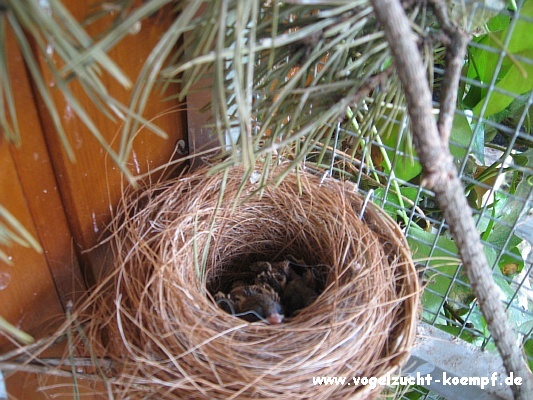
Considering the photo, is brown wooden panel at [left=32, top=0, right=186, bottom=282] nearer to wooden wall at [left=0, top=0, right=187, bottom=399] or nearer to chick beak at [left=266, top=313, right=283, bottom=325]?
wooden wall at [left=0, top=0, right=187, bottom=399]

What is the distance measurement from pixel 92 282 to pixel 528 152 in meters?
0.79

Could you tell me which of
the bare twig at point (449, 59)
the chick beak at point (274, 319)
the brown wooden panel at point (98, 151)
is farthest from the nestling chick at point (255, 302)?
the bare twig at point (449, 59)

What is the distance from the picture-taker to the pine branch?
0.41 meters

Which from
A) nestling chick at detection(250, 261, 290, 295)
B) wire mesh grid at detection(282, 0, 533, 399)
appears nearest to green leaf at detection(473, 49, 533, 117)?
wire mesh grid at detection(282, 0, 533, 399)

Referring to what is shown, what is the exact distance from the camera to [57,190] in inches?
25.3

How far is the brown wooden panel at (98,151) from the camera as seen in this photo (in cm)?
60

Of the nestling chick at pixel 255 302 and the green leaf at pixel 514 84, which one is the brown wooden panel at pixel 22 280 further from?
the green leaf at pixel 514 84

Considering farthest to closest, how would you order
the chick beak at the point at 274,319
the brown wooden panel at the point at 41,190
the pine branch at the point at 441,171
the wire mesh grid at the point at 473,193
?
the wire mesh grid at the point at 473,193
the chick beak at the point at 274,319
the brown wooden panel at the point at 41,190
the pine branch at the point at 441,171

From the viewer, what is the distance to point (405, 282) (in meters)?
0.70

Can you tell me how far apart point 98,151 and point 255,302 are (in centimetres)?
29

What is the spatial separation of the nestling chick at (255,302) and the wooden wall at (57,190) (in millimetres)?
205

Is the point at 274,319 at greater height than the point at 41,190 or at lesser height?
lesser

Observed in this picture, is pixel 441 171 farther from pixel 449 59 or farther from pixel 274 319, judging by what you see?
pixel 274 319

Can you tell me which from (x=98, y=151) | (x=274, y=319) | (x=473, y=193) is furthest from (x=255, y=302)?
(x=473, y=193)
